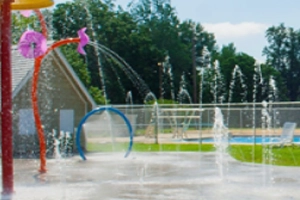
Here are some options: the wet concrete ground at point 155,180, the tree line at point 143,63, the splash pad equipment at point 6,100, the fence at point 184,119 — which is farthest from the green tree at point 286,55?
the splash pad equipment at point 6,100

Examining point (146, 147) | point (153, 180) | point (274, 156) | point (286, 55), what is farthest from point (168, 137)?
point (286, 55)

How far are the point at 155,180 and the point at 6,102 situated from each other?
429cm

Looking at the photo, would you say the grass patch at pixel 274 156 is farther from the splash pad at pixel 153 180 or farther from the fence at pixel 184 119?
the fence at pixel 184 119

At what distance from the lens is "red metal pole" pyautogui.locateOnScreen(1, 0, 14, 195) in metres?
9.77

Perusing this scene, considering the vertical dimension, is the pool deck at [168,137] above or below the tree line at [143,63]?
below

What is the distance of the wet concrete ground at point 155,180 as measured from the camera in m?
10.6

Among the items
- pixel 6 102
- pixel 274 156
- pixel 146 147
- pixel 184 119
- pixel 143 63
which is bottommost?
pixel 146 147

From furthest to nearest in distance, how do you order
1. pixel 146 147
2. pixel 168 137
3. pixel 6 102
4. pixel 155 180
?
1. pixel 168 137
2. pixel 146 147
3. pixel 155 180
4. pixel 6 102

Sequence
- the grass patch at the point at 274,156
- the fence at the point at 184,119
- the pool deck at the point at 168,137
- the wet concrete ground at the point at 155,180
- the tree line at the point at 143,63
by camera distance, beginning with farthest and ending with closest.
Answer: the tree line at the point at 143,63, the fence at the point at 184,119, the pool deck at the point at 168,137, the grass patch at the point at 274,156, the wet concrete ground at the point at 155,180

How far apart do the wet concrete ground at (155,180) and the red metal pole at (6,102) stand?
481 millimetres

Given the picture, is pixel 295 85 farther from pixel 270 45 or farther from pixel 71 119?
pixel 71 119

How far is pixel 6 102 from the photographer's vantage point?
386 inches

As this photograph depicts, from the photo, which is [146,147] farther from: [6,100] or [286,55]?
[286,55]

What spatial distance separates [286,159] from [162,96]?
41.5m
